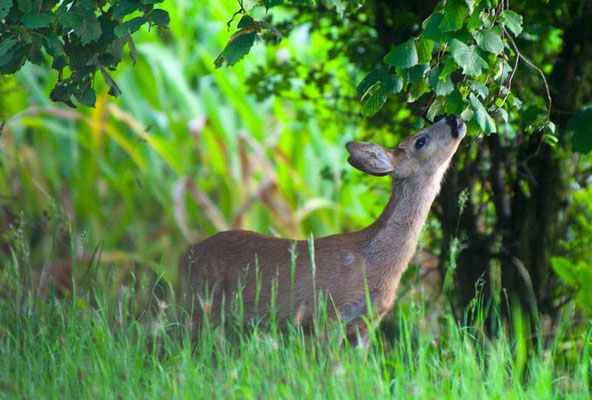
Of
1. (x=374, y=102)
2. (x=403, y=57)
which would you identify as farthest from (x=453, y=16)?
(x=374, y=102)

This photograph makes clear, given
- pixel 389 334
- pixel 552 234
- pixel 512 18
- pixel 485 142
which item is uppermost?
pixel 512 18

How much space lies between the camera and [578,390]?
371cm

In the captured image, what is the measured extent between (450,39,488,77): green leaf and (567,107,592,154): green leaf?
120 cm

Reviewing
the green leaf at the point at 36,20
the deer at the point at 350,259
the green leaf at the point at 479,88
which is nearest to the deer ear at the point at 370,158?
the deer at the point at 350,259

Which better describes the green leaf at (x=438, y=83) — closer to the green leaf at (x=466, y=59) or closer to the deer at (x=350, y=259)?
the green leaf at (x=466, y=59)

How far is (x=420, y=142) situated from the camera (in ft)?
15.5

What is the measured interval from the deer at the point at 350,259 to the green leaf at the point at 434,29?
41.8 inches

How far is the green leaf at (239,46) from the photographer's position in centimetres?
371

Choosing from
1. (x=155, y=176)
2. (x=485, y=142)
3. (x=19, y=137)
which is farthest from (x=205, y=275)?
(x=19, y=137)

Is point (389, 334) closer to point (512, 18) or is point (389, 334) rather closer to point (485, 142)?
point (485, 142)

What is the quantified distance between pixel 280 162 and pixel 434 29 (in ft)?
15.4

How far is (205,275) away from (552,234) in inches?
74.7

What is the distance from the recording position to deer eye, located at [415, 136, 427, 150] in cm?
472

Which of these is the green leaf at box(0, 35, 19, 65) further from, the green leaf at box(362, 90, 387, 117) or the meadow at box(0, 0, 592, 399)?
the meadow at box(0, 0, 592, 399)
